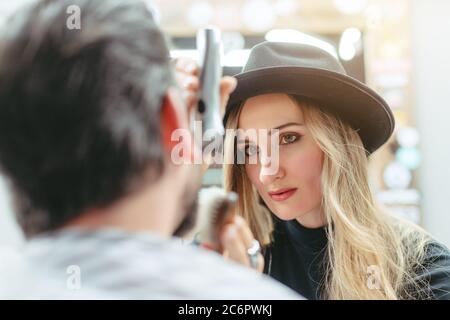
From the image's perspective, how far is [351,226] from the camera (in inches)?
33.0

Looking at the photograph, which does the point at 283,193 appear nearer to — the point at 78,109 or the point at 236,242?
the point at 236,242

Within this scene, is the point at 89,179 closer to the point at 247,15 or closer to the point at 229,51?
the point at 229,51

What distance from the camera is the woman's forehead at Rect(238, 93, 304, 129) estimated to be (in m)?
0.85

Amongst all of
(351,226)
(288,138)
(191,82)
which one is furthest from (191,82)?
(351,226)

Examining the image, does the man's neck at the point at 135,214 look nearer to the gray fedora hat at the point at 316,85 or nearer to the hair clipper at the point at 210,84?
the hair clipper at the point at 210,84

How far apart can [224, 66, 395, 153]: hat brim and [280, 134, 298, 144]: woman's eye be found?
0.07 m

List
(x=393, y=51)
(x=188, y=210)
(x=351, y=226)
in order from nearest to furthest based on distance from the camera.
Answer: (x=188, y=210)
(x=351, y=226)
(x=393, y=51)

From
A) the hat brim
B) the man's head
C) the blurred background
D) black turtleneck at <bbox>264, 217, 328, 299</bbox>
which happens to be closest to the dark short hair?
the man's head

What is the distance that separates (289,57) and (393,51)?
0.48 meters

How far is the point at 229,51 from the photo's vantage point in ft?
3.48

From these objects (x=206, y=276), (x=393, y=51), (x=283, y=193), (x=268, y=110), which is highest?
(x=393, y=51)

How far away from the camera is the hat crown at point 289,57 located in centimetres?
87
